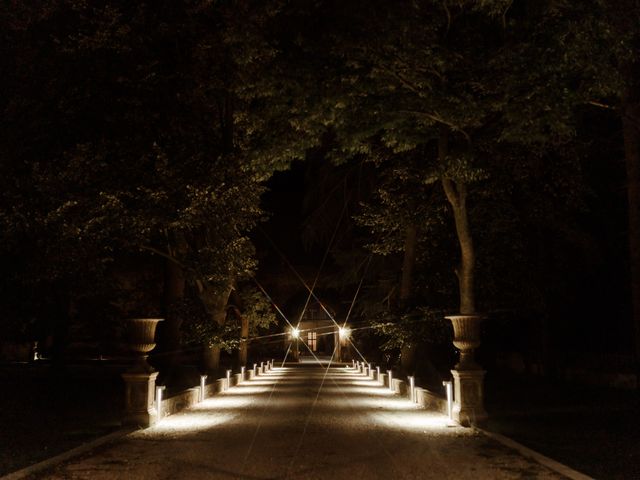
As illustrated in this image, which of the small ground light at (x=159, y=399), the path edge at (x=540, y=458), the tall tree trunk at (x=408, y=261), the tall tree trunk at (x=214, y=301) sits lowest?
the path edge at (x=540, y=458)

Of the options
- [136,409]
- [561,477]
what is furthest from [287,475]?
[136,409]

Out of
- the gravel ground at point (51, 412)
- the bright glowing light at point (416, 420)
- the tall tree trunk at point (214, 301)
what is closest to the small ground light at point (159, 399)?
the gravel ground at point (51, 412)

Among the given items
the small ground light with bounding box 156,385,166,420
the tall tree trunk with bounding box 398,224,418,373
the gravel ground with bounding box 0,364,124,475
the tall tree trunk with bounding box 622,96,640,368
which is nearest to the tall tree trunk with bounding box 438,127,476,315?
the tall tree trunk with bounding box 622,96,640,368

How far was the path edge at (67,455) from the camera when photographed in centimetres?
919

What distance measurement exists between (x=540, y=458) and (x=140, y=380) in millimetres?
9154

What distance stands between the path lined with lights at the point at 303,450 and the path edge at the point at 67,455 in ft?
0.60

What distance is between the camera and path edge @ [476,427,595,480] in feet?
30.1

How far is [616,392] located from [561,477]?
15008mm

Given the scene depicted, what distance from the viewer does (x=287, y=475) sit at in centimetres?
934

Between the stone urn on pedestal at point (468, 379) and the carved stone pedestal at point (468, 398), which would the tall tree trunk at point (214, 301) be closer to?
the stone urn on pedestal at point (468, 379)

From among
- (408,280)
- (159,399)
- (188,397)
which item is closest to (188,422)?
(159,399)

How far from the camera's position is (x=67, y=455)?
10.8m

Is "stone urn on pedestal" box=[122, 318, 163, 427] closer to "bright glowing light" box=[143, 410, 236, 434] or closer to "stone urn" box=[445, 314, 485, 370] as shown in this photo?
"bright glowing light" box=[143, 410, 236, 434]

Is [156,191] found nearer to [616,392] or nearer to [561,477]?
[561,477]
